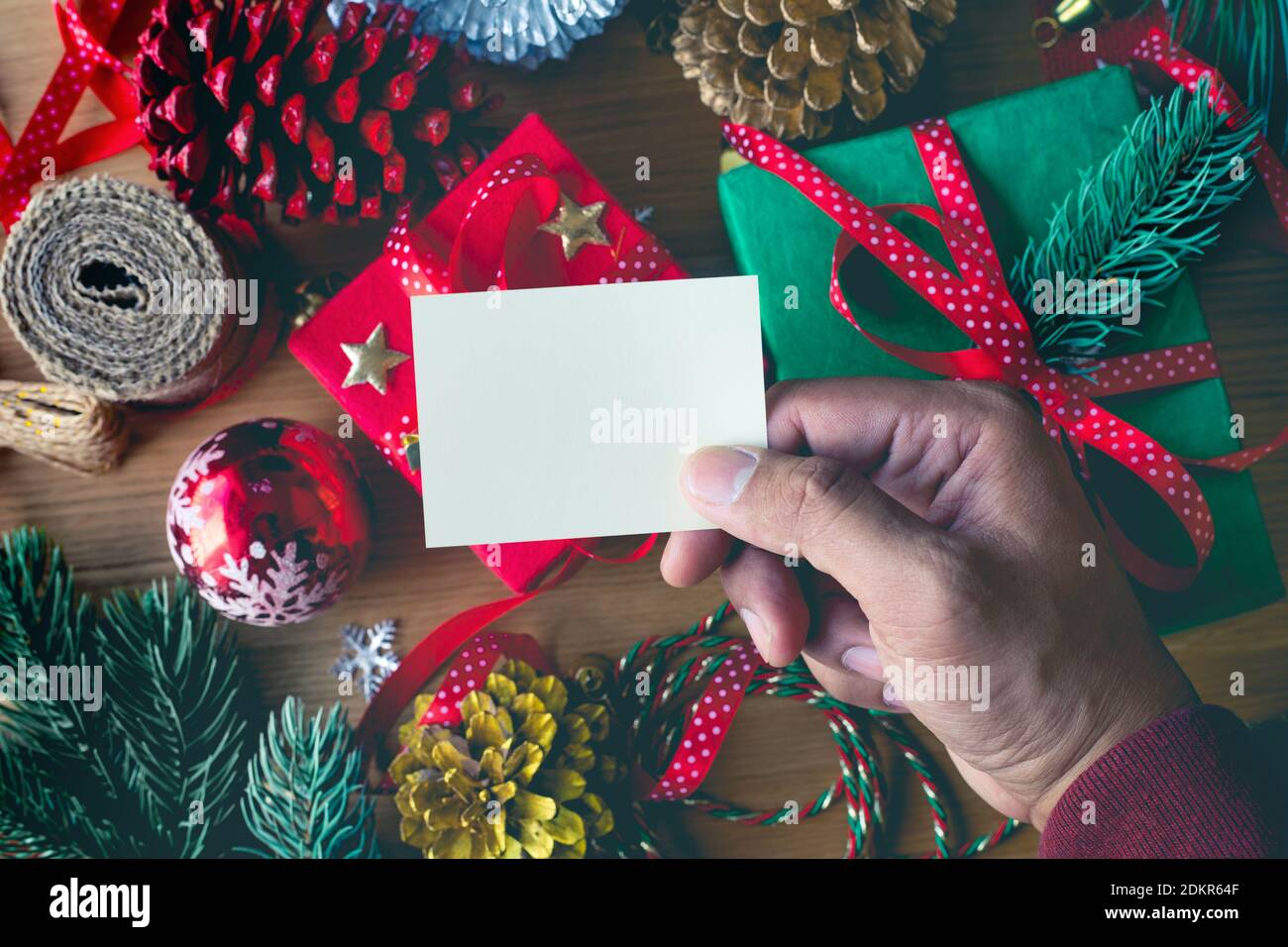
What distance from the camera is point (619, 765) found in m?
0.64

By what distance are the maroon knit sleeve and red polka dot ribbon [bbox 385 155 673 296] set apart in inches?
19.1

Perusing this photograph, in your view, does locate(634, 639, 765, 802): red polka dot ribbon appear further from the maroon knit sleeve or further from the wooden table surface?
the maroon knit sleeve

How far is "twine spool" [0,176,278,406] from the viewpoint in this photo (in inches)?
22.1

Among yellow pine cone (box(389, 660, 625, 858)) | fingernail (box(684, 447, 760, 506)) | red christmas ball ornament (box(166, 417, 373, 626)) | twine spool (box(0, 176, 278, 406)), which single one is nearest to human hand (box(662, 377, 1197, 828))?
fingernail (box(684, 447, 760, 506))

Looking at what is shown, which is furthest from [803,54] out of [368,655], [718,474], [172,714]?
[172,714]

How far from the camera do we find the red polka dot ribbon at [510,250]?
23.6 inches

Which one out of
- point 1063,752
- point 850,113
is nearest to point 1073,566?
point 1063,752

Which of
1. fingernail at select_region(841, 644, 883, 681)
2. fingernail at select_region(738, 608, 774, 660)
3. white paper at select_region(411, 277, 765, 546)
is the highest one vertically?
white paper at select_region(411, 277, 765, 546)

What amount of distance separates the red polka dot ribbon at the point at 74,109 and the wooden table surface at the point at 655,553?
2 centimetres

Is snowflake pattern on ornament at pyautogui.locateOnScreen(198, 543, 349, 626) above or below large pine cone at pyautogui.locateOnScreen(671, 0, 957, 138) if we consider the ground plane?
below

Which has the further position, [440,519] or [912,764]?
[912,764]

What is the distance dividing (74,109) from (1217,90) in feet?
2.94
